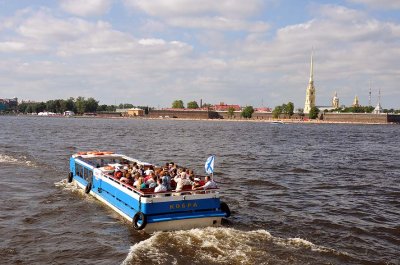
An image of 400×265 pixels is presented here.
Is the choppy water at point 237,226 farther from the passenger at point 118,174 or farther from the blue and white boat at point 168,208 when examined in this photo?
the passenger at point 118,174

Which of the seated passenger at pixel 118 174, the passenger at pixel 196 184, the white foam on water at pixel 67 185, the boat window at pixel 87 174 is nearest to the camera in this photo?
the passenger at pixel 196 184

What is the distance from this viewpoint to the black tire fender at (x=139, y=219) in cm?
1847

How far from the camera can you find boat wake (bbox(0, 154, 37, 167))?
4086cm

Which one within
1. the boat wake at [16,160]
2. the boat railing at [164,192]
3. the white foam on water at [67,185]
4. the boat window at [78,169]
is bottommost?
the white foam on water at [67,185]

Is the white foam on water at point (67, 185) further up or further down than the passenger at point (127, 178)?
further down

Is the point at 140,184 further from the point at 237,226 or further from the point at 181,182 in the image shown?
the point at 237,226

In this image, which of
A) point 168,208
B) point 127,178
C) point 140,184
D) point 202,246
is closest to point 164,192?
point 168,208

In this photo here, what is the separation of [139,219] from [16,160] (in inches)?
1119

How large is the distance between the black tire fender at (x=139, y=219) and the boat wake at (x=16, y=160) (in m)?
24.3

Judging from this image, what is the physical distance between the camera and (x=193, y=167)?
1649 inches

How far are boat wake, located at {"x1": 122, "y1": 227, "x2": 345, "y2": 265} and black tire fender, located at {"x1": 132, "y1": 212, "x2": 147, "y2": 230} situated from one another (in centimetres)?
66

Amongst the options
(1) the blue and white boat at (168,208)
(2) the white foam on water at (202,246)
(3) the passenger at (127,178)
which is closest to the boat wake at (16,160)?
(3) the passenger at (127,178)

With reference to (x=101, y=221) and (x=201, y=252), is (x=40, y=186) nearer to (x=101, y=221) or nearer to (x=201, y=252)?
(x=101, y=221)

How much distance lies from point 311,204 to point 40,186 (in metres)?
17.5
